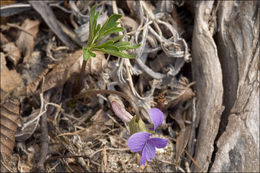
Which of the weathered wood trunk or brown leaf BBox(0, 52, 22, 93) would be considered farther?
brown leaf BBox(0, 52, 22, 93)

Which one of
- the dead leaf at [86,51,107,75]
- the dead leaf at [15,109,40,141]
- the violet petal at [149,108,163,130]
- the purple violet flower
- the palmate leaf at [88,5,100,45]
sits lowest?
the dead leaf at [15,109,40,141]

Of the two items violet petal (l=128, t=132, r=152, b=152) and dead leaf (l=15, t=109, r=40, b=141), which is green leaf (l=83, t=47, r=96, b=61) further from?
dead leaf (l=15, t=109, r=40, b=141)

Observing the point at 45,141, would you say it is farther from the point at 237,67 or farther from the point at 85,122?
the point at 237,67

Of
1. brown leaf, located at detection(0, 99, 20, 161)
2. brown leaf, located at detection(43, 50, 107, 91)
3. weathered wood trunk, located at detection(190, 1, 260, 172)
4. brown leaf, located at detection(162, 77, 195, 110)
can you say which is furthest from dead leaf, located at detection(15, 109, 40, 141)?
weathered wood trunk, located at detection(190, 1, 260, 172)

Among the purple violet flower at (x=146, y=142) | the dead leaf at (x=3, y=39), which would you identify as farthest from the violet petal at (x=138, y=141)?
the dead leaf at (x=3, y=39)

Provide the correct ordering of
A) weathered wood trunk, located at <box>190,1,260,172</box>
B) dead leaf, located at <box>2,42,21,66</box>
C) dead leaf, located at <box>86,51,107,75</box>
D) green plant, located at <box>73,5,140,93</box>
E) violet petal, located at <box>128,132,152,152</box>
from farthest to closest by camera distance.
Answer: dead leaf, located at <box>2,42,21,66</box>, dead leaf, located at <box>86,51,107,75</box>, weathered wood trunk, located at <box>190,1,260,172</box>, green plant, located at <box>73,5,140,93</box>, violet petal, located at <box>128,132,152,152</box>

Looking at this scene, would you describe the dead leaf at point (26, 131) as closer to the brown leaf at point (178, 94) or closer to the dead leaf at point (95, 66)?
the dead leaf at point (95, 66)
